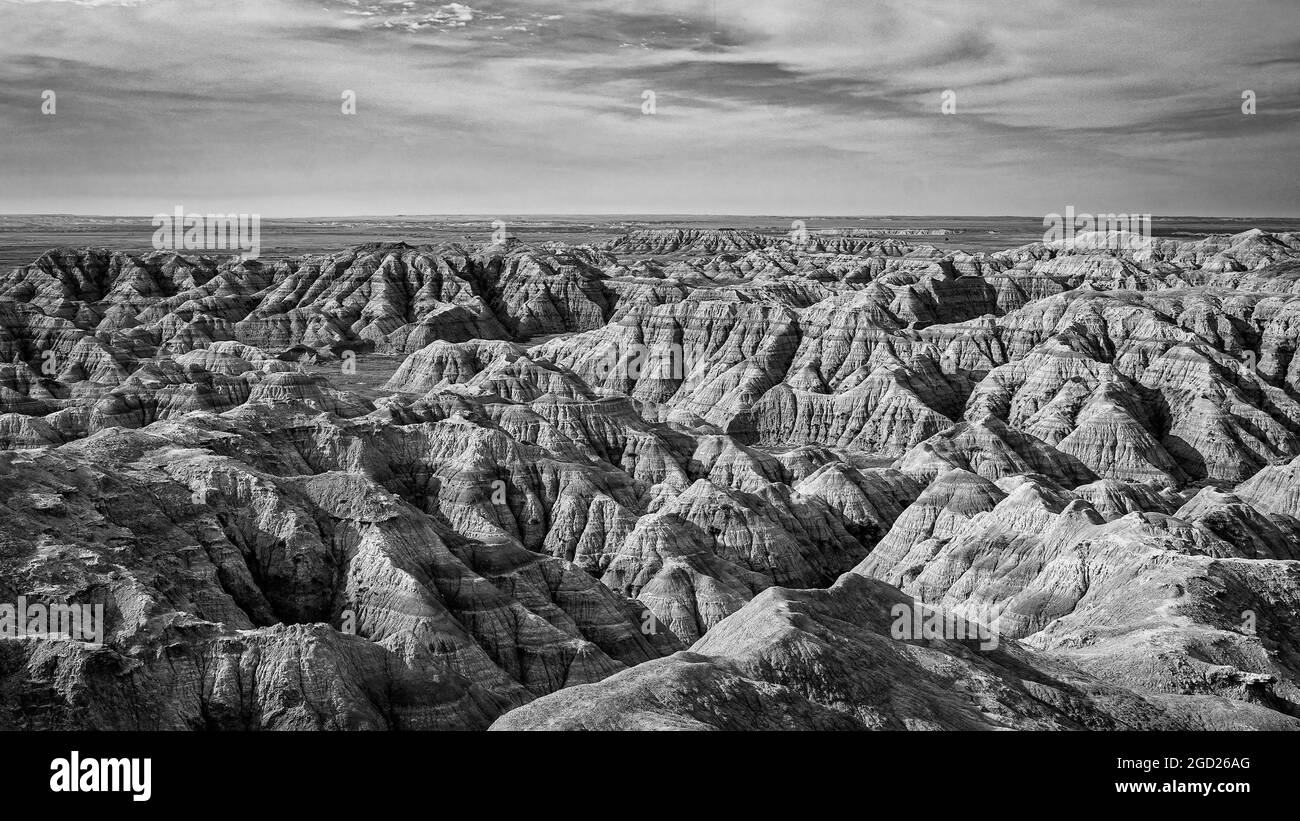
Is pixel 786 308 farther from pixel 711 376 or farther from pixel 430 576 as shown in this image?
pixel 430 576

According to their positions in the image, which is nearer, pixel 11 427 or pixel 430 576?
pixel 430 576

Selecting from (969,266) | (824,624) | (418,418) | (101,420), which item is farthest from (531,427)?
(969,266)
